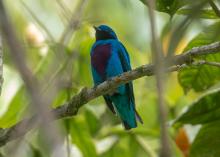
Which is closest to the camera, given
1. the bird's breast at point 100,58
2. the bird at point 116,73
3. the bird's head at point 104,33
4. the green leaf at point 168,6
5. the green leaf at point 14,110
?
the green leaf at point 168,6

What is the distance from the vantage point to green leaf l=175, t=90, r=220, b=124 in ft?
10.5

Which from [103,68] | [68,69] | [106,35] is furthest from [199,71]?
[106,35]

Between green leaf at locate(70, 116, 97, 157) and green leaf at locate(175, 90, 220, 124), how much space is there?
694mm

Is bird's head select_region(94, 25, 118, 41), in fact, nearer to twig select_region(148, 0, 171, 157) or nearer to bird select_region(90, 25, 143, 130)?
bird select_region(90, 25, 143, 130)

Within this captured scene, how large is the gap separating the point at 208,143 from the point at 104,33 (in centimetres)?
208

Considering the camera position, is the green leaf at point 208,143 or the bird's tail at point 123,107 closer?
the green leaf at point 208,143

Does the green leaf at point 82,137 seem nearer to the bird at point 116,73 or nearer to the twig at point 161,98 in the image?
the bird at point 116,73

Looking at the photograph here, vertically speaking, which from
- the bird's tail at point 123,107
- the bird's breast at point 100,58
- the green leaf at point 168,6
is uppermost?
the green leaf at point 168,6

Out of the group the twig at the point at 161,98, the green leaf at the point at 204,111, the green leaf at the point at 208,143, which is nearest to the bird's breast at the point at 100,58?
the green leaf at the point at 204,111

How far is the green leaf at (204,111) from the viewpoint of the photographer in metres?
3.21

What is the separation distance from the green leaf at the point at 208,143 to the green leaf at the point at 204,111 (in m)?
0.05

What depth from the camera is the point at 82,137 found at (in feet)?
12.3

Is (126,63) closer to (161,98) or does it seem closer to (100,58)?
(100,58)

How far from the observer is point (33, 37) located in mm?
5156
